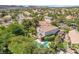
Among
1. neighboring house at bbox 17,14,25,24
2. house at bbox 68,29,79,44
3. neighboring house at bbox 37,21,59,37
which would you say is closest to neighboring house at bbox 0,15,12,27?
neighboring house at bbox 17,14,25,24

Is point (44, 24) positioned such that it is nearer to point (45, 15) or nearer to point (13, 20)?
point (45, 15)

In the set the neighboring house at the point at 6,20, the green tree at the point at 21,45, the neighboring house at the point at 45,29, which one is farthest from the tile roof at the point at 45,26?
the neighboring house at the point at 6,20

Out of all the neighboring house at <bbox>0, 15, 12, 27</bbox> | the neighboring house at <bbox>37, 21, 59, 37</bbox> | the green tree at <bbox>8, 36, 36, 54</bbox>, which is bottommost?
the green tree at <bbox>8, 36, 36, 54</bbox>

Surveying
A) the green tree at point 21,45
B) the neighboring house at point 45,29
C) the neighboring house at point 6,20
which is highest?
the neighboring house at point 6,20

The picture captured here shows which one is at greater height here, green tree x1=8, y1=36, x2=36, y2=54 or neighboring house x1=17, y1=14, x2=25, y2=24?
neighboring house x1=17, y1=14, x2=25, y2=24

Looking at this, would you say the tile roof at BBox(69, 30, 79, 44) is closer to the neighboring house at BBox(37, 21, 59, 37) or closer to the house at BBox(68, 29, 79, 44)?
the house at BBox(68, 29, 79, 44)

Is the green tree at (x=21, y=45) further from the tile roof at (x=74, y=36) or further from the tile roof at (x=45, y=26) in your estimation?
the tile roof at (x=74, y=36)

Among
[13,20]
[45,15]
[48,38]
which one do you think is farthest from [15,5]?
[48,38]

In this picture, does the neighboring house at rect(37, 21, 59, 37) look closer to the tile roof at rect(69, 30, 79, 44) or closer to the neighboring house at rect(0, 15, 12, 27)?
the tile roof at rect(69, 30, 79, 44)

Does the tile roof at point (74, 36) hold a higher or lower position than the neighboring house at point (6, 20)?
lower
